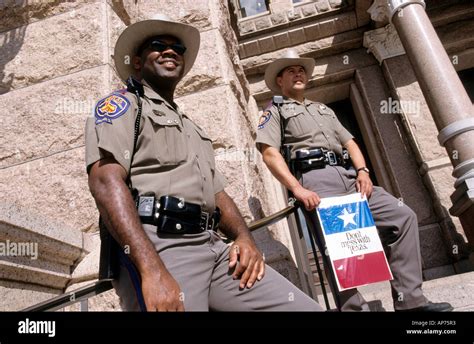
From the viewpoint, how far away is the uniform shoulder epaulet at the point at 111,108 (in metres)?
1.63

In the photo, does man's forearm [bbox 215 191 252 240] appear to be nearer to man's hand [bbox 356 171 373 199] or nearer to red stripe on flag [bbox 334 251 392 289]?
red stripe on flag [bbox 334 251 392 289]

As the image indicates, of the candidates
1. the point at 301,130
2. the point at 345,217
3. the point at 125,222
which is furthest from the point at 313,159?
the point at 125,222

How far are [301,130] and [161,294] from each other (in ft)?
7.39

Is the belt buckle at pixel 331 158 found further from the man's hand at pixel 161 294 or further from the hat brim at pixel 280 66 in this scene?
the man's hand at pixel 161 294

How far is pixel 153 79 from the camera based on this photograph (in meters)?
2.03

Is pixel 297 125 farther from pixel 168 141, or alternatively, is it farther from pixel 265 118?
pixel 168 141

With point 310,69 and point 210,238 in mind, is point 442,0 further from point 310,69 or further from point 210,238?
point 210,238

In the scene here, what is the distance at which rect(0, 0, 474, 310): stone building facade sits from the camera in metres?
2.76

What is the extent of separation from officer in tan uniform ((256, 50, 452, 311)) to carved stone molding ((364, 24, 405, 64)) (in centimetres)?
292

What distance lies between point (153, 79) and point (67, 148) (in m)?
1.71

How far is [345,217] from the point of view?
9.04ft

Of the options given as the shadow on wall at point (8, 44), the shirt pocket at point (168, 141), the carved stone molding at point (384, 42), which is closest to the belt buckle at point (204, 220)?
the shirt pocket at point (168, 141)

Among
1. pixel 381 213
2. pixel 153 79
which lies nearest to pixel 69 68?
pixel 153 79

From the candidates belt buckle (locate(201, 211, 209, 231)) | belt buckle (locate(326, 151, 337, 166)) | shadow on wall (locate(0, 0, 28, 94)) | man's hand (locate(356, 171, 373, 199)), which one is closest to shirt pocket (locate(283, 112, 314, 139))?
belt buckle (locate(326, 151, 337, 166))
